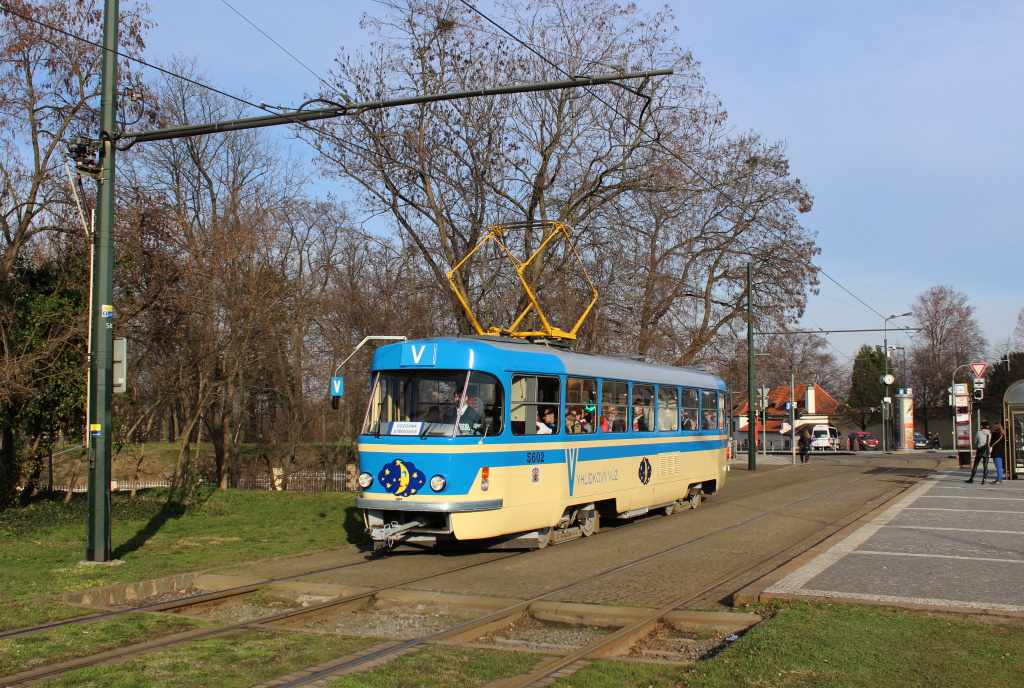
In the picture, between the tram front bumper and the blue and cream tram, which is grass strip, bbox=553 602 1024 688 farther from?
the blue and cream tram

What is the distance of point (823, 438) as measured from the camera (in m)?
63.9

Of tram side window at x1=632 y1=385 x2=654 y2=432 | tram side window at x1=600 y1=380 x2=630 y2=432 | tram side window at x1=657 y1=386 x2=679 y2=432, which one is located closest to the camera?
tram side window at x1=600 y1=380 x2=630 y2=432

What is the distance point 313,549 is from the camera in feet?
42.0

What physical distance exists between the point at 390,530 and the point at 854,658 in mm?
6260

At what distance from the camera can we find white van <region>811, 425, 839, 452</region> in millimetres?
63531

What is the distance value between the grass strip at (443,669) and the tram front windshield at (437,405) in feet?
14.4

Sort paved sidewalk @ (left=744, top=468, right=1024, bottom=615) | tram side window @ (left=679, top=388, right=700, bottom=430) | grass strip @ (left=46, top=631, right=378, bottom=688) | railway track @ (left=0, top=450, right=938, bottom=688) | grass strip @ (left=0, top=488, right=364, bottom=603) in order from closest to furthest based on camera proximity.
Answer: grass strip @ (left=46, top=631, right=378, bottom=688)
railway track @ (left=0, top=450, right=938, bottom=688)
paved sidewalk @ (left=744, top=468, right=1024, bottom=615)
grass strip @ (left=0, top=488, right=364, bottom=603)
tram side window @ (left=679, top=388, right=700, bottom=430)

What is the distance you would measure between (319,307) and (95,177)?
1559 centimetres

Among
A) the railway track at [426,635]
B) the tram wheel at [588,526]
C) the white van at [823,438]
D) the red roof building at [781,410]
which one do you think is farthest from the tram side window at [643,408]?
the red roof building at [781,410]

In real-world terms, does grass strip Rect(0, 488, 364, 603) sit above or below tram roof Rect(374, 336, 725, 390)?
below

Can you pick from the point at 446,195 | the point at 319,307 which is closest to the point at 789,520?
the point at 446,195

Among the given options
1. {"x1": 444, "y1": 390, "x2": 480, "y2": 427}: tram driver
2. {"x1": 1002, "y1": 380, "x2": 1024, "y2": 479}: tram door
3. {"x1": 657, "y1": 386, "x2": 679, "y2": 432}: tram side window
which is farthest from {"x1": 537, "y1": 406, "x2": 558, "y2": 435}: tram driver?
{"x1": 1002, "y1": 380, "x2": 1024, "y2": 479}: tram door

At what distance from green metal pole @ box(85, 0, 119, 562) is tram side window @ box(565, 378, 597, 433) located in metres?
6.20

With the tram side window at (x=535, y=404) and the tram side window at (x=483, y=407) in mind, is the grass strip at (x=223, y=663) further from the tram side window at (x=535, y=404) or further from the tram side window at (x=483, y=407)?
the tram side window at (x=535, y=404)
